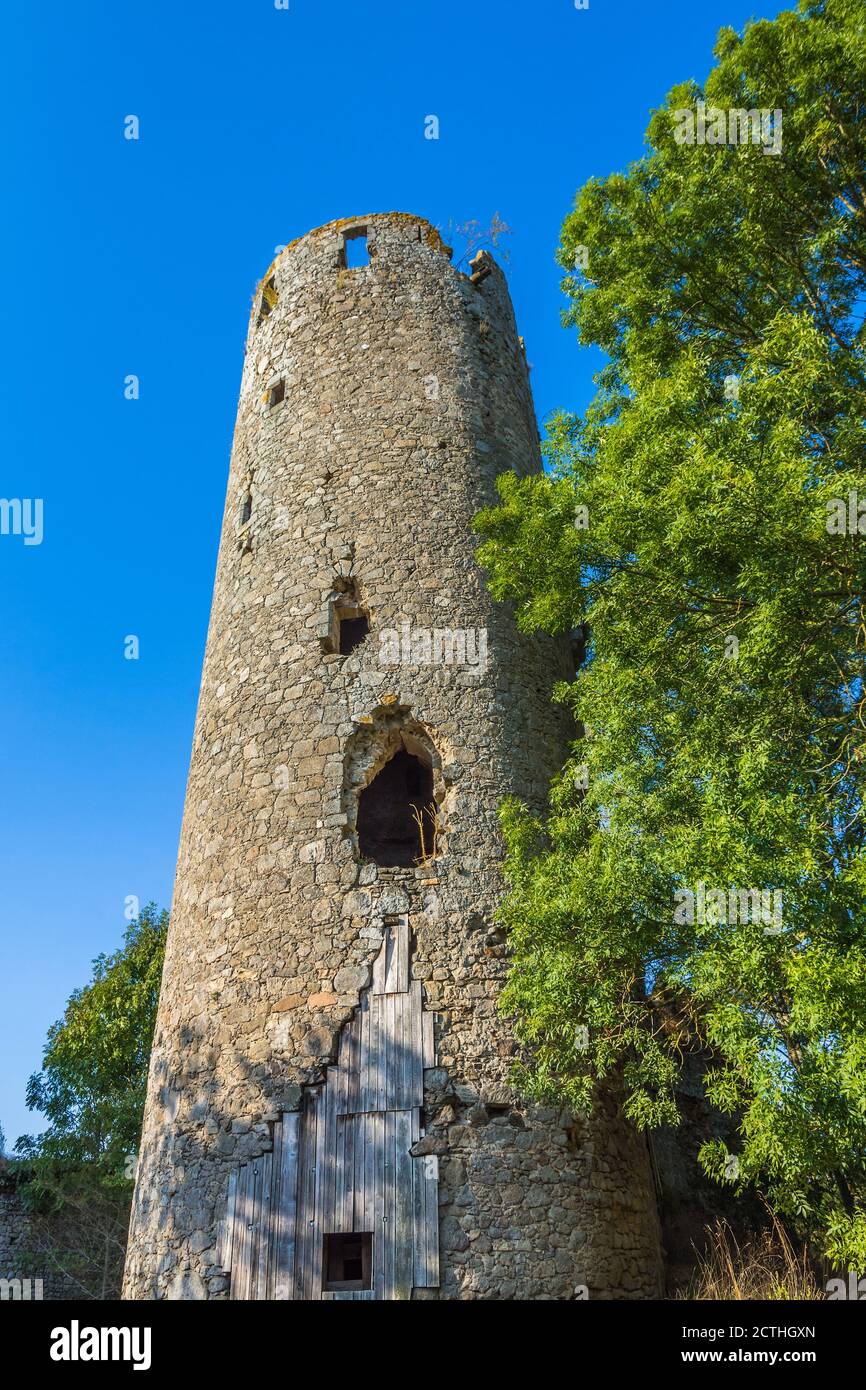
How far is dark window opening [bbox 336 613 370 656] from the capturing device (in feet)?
37.4

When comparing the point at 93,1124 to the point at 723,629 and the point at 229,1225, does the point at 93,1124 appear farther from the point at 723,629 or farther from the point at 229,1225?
the point at 723,629

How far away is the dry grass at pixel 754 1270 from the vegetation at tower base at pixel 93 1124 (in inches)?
388

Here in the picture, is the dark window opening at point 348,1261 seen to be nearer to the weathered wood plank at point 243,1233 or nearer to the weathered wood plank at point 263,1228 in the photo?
the weathered wood plank at point 263,1228

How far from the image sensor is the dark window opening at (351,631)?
11.4m

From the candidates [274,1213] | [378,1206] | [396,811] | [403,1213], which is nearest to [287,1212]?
[274,1213]

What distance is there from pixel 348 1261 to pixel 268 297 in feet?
41.8

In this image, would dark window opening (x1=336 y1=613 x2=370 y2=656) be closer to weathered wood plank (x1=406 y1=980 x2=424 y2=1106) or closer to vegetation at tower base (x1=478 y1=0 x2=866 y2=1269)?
vegetation at tower base (x1=478 y1=0 x2=866 y2=1269)

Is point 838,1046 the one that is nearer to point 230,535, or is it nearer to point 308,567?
point 308,567

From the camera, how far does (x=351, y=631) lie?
1198 cm

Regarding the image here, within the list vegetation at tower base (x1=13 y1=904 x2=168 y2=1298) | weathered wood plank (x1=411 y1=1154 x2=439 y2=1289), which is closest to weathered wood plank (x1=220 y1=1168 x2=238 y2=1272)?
weathered wood plank (x1=411 y1=1154 x2=439 y2=1289)

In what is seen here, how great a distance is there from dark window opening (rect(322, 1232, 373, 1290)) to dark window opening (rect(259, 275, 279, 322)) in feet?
40.0

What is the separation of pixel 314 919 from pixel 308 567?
4174 mm

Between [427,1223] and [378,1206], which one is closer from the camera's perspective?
[427,1223]

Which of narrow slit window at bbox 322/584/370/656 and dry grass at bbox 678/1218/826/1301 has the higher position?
narrow slit window at bbox 322/584/370/656
